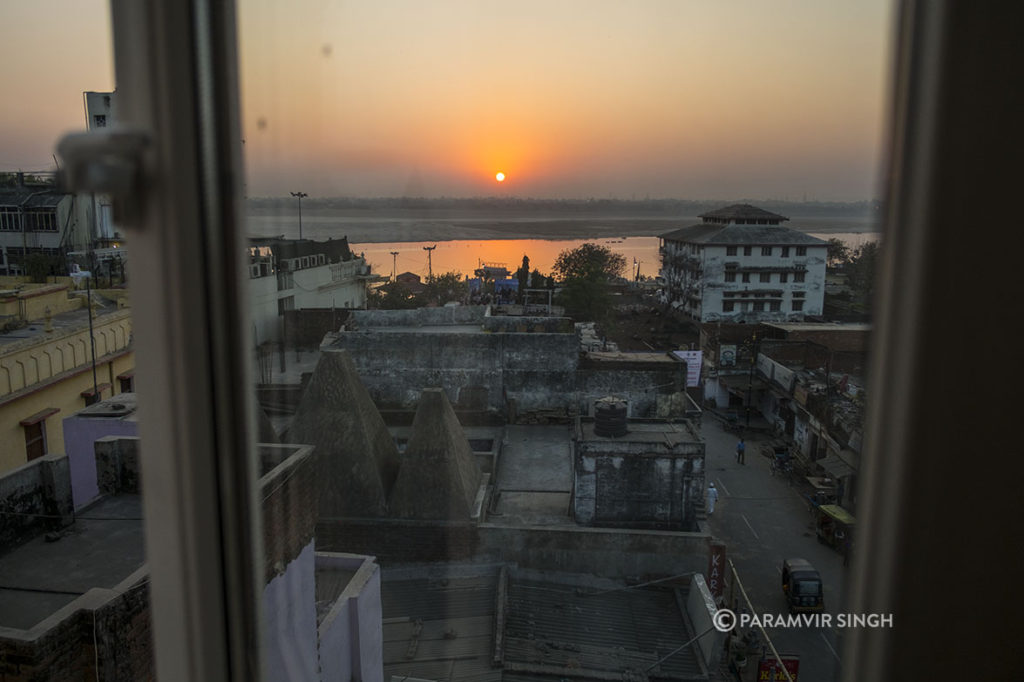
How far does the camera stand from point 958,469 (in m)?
0.41

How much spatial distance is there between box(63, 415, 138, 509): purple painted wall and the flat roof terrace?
0.30 meters

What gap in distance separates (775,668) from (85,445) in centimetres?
385

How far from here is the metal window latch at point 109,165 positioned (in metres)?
0.48

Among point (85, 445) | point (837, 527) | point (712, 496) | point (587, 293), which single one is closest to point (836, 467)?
point (837, 527)

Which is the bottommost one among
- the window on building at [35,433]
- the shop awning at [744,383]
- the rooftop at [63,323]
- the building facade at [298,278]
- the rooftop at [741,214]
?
the window on building at [35,433]

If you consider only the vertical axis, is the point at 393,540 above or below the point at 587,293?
below

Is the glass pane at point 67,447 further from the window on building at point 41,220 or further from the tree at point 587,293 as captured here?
the tree at point 587,293

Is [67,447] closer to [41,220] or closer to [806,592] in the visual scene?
[41,220]

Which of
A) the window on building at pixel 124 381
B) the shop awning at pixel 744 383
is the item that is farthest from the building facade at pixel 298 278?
the window on building at pixel 124 381

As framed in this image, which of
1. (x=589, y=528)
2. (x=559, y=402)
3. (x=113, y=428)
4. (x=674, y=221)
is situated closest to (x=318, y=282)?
(x=674, y=221)

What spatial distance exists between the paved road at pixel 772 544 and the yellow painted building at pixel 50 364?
4.31 m

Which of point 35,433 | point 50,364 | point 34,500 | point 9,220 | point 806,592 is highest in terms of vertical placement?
point 9,220

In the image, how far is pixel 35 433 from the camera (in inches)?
202

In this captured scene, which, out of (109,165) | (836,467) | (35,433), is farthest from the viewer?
(35,433)
